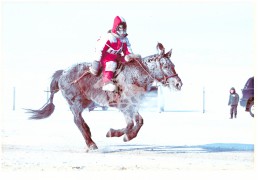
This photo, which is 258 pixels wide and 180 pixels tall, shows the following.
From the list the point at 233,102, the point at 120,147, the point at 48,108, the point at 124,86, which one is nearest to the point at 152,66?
the point at 124,86

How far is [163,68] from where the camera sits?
855 cm

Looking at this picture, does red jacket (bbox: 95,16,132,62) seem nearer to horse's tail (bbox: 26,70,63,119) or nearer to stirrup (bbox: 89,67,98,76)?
stirrup (bbox: 89,67,98,76)

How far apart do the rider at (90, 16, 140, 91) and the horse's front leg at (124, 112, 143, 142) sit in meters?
0.55

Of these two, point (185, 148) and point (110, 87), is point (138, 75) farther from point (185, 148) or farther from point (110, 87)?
point (185, 148)

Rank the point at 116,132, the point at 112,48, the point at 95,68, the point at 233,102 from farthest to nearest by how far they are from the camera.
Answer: the point at 233,102 → the point at 116,132 → the point at 95,68 → the point at 112,48

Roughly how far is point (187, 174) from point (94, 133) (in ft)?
7.22

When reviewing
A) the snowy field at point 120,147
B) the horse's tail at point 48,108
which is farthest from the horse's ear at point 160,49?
the horse's tail at point 48,108

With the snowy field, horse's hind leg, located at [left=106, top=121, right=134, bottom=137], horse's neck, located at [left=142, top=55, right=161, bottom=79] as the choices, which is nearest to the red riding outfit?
horse's neck, located at [left=142, top=55, right=161, bottom=79]

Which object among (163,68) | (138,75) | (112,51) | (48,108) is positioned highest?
(112,51)

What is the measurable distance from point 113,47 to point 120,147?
63.1 inches

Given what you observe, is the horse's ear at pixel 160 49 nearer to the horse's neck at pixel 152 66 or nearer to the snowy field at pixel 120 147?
the horse's neck at pixel 152 66

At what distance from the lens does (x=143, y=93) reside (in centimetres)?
872

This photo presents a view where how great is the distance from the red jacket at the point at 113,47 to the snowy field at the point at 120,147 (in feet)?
3.49

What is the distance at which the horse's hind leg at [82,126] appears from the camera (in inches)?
350
